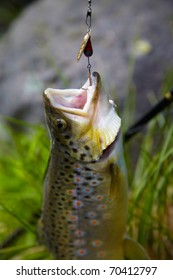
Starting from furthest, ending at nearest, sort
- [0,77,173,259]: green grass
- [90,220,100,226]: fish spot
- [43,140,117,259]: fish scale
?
1. [0,77,173,259]: green grass
2. [90,220,100,226]: fish spot
3. [43,140,117,259]: fish scale

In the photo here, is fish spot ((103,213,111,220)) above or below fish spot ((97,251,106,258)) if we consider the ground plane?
above

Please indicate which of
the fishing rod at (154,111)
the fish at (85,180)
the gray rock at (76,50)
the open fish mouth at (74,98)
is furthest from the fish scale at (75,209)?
the gray rock at (76,50)

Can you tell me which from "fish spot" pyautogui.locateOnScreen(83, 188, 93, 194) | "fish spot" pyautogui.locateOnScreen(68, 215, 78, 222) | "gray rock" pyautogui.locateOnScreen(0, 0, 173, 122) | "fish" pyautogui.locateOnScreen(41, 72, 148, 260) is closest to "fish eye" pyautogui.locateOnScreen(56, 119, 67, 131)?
"fish" pyautogui.locateOnScreen(41, 72, 148, 260)

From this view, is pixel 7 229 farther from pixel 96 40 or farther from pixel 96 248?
pixel 96 40

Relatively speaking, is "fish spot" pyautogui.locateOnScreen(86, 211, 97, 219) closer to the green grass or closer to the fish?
the fish

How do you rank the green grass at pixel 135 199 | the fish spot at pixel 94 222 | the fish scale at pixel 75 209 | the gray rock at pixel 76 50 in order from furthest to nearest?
the gray rock at pixel 76 50
the green grass at pixel 135 199
the fish spot at pixel 94 222
the fish scale at pixel 75 209

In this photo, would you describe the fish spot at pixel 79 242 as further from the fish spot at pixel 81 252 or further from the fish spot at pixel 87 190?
the fish spot at pixel 87 190

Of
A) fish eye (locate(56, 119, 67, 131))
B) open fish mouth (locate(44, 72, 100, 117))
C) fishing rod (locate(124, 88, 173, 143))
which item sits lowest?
fishing rod (locate(124, 88, 173, 143))
